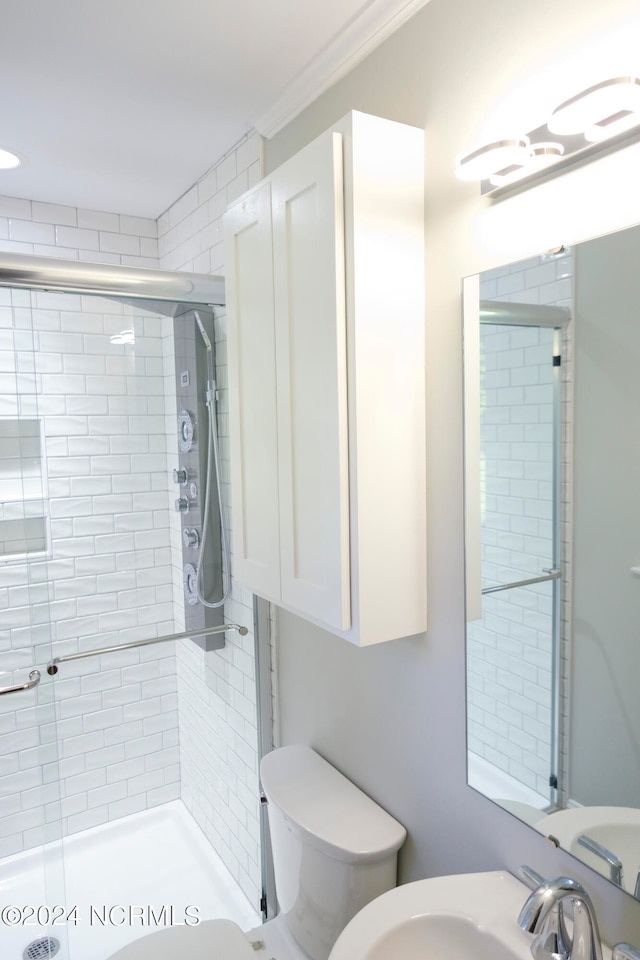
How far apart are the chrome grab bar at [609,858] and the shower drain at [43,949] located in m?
1.86

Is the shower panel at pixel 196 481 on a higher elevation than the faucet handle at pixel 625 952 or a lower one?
higher

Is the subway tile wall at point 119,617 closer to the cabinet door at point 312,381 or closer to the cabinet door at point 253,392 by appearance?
the cabinet door at point 253,392

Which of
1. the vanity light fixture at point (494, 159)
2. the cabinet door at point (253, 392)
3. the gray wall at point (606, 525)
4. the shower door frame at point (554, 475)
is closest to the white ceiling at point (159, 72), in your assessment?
the cabinet door at point (253, 392)

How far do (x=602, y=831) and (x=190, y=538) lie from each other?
162 cm

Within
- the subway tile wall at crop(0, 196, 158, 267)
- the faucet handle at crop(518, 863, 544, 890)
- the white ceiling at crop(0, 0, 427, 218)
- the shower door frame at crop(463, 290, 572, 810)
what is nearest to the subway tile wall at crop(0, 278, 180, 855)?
the white ceiling at crop(0, 0, 427, 218)

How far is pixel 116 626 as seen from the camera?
7.29ft

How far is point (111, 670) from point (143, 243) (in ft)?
6.13

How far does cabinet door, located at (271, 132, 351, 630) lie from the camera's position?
1.25 meters

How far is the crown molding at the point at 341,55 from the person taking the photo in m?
1.33

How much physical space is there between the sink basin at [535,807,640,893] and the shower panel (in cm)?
146

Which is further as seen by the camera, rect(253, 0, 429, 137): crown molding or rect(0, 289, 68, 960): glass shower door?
rect(0, 289, 68, 960): glass shower door

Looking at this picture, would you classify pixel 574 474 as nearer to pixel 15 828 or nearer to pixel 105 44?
pixel 105 44

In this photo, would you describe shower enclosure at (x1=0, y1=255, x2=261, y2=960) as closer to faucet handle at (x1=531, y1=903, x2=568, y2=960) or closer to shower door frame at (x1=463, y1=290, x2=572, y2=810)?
shower door frame at (x1=463, y1=290, x2=572, y2=810)

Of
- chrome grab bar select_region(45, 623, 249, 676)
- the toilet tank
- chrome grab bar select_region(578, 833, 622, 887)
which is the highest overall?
chrome grab bar select_region(578, 833, 622, 887)
